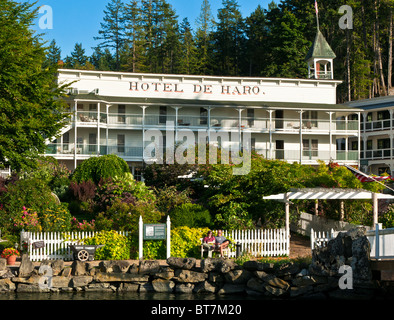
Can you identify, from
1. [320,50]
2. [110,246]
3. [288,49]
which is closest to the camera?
[110,246]

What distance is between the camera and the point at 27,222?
22312mm

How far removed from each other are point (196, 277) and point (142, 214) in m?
5.45

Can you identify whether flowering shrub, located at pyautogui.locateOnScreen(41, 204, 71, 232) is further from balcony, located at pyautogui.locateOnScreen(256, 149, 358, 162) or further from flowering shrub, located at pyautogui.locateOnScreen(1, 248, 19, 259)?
balcony, located at pyautogui.locateOnScreen(256, 149, 358, 162)

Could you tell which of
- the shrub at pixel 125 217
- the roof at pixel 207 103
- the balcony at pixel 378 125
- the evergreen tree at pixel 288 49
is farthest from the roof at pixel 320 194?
the evergreen tree at pixel 288 49

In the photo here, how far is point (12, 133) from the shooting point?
24.1 meters

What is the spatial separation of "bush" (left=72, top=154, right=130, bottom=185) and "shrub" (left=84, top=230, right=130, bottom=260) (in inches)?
384

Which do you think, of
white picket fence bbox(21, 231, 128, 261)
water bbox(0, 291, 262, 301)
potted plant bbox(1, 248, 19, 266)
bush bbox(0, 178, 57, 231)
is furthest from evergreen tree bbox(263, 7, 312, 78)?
water bbox(0, 291, 262, 301)

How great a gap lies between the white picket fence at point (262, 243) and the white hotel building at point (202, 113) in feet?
60.1

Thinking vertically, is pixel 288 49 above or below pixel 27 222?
above

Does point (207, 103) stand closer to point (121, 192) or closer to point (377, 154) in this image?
point (121, 192)

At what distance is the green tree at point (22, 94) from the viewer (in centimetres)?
2366

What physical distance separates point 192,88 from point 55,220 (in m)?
24.3

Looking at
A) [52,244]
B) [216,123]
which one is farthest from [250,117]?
[52,244]
